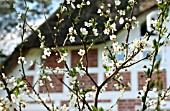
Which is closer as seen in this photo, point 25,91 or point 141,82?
Answer: point 25,91

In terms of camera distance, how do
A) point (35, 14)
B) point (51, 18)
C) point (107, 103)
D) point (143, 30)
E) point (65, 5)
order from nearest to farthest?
point (65, 5), point (107, 103), point (143, 30), point (51, 18), point (35, 14)

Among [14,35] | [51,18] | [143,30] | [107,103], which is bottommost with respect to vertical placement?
[107,103]

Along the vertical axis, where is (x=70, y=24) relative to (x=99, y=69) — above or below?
above

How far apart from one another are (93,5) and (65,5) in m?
4.79

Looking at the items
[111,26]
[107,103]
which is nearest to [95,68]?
[107,103]

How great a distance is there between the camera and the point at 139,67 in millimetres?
6344

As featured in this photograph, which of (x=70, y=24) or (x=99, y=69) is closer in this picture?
(x=99, y=69)

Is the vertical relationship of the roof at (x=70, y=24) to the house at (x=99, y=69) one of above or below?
above

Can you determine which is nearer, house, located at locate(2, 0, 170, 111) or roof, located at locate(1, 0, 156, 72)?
house, located at locate(2, 0, 170, 111)

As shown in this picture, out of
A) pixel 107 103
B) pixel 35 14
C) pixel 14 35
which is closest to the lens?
pixel 107 103

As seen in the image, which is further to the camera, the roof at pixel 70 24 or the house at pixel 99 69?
the roof at pixel 70 24

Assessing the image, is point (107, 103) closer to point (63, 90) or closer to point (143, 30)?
point (63, 90)

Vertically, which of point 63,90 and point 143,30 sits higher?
point 143,30

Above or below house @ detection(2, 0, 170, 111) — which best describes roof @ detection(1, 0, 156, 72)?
above
